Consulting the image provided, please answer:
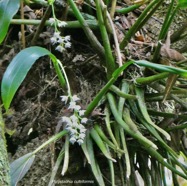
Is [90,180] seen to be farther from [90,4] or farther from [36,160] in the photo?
[90,4]

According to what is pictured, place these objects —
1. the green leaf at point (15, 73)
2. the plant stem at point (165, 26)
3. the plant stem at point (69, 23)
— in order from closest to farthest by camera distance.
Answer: the green leaf at point (15, 73), the plant stem at point (165, 26), the plant stem at point (69, 23)

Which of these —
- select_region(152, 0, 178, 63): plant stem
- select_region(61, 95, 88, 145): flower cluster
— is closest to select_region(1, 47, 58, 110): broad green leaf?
select_region(61, 95, 88, 145): flower cluster

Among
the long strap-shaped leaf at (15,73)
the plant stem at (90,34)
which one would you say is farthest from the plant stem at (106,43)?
the long strap-shaped leaf at (15,73)

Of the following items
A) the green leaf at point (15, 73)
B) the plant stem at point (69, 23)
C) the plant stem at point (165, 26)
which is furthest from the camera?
the plant stem at point (69, 23)

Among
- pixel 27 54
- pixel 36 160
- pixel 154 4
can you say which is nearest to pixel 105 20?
pixel 154 4

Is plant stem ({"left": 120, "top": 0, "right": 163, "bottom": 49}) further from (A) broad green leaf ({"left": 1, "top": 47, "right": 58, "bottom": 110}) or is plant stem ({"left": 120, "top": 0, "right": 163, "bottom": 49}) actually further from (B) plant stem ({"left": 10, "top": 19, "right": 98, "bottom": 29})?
(A) broad green leaf ({"left": 1, "top": 47, "right": 58, "bottom": 110})

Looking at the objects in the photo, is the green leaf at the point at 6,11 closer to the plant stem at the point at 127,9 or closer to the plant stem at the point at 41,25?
the plant stem at the point at 41,25
